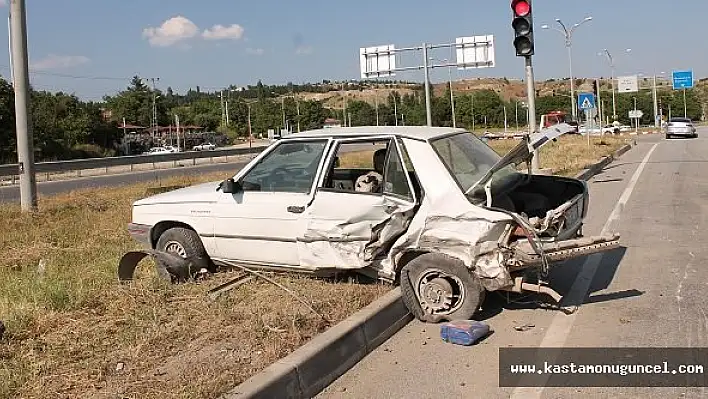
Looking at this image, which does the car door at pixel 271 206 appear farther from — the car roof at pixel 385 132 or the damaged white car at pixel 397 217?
the car roof at pixel 385 132

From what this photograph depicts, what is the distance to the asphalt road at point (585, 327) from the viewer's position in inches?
173

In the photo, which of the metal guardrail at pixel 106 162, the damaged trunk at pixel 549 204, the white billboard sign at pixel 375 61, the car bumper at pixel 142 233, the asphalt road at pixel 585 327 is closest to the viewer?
the asphalt road at pixel 585 327

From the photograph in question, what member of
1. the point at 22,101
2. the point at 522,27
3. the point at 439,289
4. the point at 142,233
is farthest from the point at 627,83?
the point at 439,289

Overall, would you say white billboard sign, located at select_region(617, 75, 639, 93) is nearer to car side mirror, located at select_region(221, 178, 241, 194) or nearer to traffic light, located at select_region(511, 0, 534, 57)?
traffic light, located at select_region(511, 0, 534, 57)

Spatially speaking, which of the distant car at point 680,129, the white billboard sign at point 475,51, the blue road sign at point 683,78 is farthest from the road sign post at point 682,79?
the white billboard sign at point 475,51

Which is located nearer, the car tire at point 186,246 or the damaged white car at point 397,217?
the damaged white car at point 397,217

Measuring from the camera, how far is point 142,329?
17.1 feet

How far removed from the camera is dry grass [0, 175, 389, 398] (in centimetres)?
419

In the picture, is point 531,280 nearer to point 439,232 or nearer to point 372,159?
point 439,232

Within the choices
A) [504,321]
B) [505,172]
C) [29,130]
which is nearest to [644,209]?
[505,172]

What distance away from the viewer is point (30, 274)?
7.40 metres

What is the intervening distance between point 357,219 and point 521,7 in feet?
29.3

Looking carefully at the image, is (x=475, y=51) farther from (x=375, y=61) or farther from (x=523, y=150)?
(x=523, y=150)

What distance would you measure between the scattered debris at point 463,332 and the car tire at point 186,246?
2.66m
